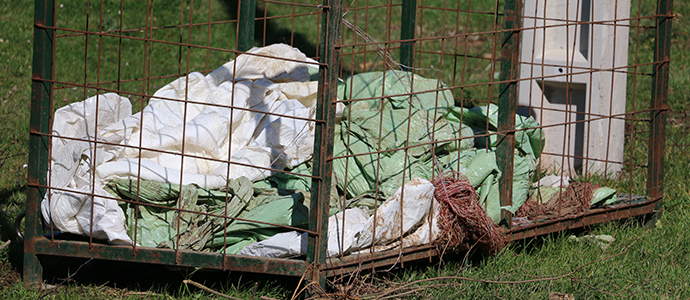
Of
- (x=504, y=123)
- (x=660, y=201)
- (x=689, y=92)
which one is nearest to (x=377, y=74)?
(x=504, y=123)

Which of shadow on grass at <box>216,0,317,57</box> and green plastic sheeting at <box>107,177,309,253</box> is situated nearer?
green plastic sheeting at <box>107,177,309,253</box>

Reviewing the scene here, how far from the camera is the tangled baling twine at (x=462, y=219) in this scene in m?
3.46

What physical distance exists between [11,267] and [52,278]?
24 centimetres

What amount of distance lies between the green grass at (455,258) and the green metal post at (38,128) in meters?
0.13

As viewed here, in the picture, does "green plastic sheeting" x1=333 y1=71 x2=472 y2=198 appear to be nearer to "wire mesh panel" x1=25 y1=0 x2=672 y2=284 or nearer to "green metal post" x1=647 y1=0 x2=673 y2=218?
"wire mesh panel" x1=25 y1=0 x2=672 y2=284

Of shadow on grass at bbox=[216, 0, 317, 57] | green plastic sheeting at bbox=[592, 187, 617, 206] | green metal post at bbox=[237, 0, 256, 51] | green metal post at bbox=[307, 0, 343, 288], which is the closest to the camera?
green metal post at bbox=[307, 0, 343, 288]

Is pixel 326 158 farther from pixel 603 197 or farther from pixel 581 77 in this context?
pixel 581 77

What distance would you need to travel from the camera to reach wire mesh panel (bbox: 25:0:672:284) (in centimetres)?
329

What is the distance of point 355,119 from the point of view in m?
4.45

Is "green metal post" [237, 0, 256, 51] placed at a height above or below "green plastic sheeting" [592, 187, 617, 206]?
above

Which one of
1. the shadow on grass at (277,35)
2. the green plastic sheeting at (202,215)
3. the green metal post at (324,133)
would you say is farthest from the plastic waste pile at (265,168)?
the shadow on grass at (277,35)

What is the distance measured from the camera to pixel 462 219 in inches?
137

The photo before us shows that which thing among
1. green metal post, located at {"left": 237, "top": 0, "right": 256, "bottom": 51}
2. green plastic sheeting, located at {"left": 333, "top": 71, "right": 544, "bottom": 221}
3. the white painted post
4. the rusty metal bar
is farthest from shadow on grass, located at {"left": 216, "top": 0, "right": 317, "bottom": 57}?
the rusty metal bar

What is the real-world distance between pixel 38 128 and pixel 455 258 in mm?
2327
